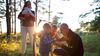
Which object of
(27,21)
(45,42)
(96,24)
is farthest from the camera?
(96,24)

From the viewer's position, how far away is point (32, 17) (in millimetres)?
13000

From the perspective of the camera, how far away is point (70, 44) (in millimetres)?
10844

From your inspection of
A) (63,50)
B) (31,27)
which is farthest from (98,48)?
(63,50)

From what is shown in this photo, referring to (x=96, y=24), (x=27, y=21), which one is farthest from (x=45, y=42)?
(x=96, y=24)

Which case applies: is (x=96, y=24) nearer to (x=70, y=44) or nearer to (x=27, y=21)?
(x=27, y=21)

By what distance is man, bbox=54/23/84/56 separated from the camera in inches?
415

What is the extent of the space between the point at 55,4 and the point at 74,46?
118 ft

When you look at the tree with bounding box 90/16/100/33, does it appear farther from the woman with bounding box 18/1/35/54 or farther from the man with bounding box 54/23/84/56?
the man with bounding box 54/23/84/56

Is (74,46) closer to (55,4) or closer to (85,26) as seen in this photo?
(85,26)

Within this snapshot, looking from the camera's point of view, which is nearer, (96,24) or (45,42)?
(45,42)

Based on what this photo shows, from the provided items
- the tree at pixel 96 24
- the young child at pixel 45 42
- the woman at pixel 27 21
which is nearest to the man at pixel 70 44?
the young child at pixel 45 42

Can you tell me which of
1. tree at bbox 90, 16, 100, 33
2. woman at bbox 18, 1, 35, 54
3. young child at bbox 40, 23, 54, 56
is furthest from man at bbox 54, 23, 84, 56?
tree at bbox 90, 16, 100, 33

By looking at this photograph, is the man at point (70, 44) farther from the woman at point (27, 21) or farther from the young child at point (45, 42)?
the woman at point (27, 21)

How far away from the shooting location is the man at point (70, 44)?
1055cm
